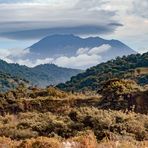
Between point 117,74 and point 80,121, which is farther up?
point 80,121

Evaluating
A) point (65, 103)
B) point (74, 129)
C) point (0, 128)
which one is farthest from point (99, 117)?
point (65, 103)

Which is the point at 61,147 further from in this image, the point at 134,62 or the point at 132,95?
the point at 134,62

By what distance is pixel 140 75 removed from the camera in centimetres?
12225

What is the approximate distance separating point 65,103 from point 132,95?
6.17 meters

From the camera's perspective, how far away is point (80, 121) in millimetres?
23500

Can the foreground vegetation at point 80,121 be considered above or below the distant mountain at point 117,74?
above

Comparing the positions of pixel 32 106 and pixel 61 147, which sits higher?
pixel 61 147

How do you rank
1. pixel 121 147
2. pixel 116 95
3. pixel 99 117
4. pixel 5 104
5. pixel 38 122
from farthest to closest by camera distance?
pixel 5 104, pixel 116 95, pixel 38 122, pixel 99 117, pixel 121 147

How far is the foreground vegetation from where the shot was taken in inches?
503

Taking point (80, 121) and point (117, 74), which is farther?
point (117, 74)

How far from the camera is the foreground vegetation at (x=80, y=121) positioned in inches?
503

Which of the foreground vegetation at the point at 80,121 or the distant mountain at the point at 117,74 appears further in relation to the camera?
the distant mountain at the point at 117,74

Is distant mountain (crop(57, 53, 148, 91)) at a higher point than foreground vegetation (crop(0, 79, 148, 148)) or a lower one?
lower

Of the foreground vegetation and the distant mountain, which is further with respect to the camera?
the distant mountain
